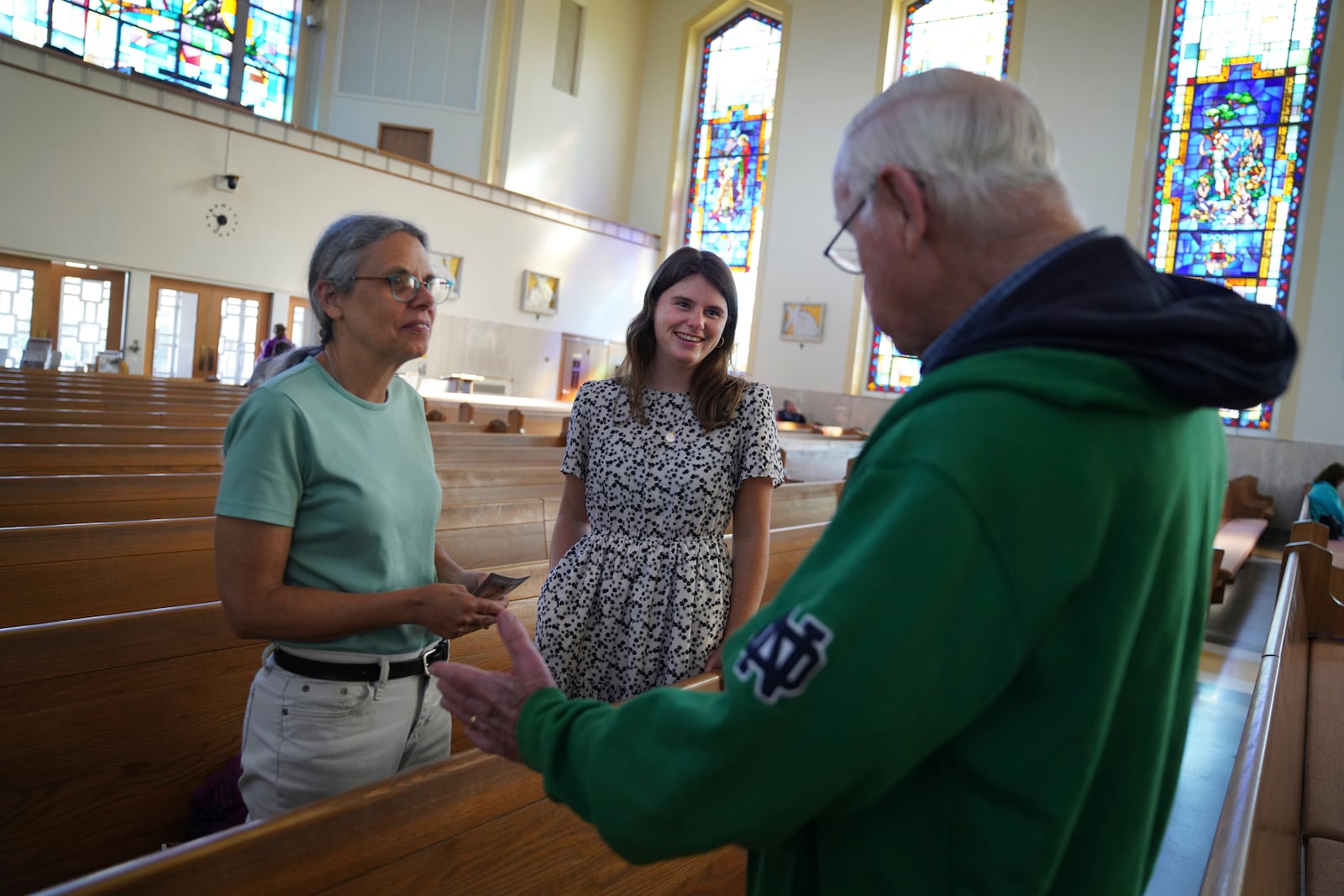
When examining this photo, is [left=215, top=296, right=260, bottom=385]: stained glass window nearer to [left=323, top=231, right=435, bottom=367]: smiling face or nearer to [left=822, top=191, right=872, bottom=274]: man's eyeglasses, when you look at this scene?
[left=323, top=231, right=435, bottom=367]: smiling face

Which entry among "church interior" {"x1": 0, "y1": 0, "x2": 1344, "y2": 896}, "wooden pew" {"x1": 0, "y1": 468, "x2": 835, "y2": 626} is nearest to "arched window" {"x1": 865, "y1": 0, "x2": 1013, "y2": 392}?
"church interior" {"x1": 0, "y1": 0, "x2": 1344, "y2": 896}

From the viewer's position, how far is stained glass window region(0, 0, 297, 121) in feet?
35.5

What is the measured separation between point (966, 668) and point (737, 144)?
14.7 metres

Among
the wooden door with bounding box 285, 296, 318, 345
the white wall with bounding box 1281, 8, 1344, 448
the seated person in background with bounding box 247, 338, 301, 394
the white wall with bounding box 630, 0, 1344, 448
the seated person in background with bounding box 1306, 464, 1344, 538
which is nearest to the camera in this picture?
the seated person in background with bounding box 247, 338, 301, 394

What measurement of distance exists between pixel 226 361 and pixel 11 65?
3342mm

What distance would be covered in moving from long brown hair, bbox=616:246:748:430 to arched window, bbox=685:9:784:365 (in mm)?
12393

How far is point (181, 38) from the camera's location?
1182 centimetres

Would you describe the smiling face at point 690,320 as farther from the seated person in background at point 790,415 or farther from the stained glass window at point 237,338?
the seated person in background at point 790,415

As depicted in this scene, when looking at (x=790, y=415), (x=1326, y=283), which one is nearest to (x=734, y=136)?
(x=790, y=415)

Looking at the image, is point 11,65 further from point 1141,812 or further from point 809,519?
point 1141,812

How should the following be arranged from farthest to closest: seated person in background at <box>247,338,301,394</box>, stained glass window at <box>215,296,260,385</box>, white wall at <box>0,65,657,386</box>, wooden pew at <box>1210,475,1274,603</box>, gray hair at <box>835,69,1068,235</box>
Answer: stained glass window at <box>215,296,260,385</box> → white wall at <box>0,65,657,386</box> → wooden pew at <box>1210,475,1274,603</box> → seated person in background at <box>247,338,301,394</box> → gray hair at <box>835,69,1068,235</box>

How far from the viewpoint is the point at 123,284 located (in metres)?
9.45

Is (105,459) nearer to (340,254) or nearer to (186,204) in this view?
(340,254)

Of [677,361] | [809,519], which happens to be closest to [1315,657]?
[809,519]
